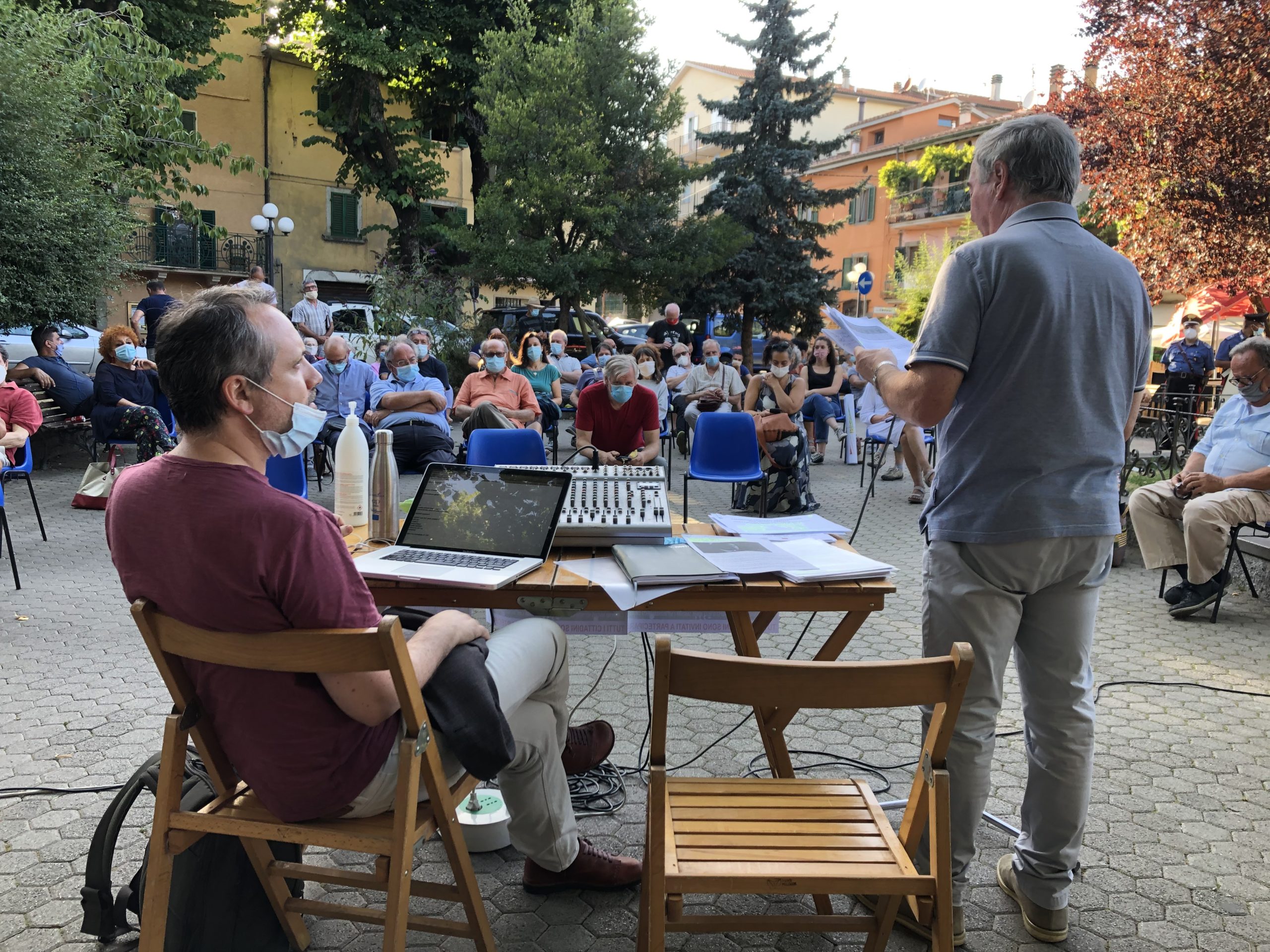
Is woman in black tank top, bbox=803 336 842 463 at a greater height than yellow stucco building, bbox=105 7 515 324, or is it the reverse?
yellow stucco building, bbox=105 7 515 324

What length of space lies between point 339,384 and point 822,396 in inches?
256

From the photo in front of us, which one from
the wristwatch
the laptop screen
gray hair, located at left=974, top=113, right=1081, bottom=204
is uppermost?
gray hair, located at left=974, top=113, right=1081, bottom=204

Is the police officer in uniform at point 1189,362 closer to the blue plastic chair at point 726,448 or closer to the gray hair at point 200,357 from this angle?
the blue plastic chair at point 726,448

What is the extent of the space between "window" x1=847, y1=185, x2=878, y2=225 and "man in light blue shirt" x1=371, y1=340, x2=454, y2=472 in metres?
32.7

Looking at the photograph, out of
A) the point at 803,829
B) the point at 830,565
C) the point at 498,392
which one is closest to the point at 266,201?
the point at 498,392

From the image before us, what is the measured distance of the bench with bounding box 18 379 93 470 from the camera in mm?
10156

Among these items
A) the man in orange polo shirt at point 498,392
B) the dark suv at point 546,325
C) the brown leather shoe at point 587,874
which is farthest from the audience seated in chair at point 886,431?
the dark suv at point 546,325

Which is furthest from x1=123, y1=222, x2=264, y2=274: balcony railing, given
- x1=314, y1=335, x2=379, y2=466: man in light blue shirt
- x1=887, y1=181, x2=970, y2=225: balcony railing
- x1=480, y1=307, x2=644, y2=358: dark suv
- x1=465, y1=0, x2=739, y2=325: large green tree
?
x1=887, y1=181, x2=970, y2=225: balcony railing

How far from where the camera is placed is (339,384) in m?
9.27

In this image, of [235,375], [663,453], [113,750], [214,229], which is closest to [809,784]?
[235,375]

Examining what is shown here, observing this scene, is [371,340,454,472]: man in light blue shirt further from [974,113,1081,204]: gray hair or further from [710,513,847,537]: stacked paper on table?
[974,113,1081,204]: gray hair

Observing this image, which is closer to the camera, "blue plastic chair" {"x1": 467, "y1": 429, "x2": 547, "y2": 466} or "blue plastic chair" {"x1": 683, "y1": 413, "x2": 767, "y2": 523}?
"blue plastic chair" {"x1": 467, "y1": 429, "x2": 547, "y2": 466}

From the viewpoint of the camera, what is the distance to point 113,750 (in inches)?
138

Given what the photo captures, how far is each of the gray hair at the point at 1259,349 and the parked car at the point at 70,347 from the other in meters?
13.6
